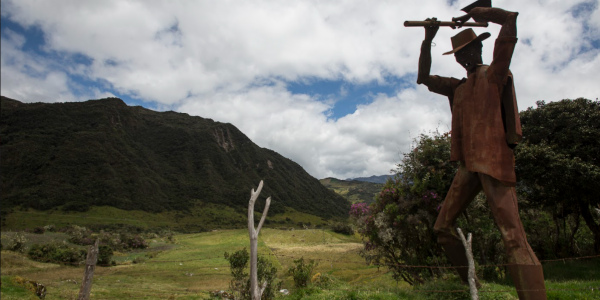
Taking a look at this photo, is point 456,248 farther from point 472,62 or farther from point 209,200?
point 209,200

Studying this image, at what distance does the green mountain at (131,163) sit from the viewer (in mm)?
80812

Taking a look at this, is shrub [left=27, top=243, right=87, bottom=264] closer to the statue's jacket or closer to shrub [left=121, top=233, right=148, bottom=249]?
shrub [left=121, top=233, right=148, bottom=249]

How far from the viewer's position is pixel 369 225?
1052 cm

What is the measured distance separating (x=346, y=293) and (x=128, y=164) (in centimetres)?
11068

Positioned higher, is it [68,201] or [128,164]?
[128,164]

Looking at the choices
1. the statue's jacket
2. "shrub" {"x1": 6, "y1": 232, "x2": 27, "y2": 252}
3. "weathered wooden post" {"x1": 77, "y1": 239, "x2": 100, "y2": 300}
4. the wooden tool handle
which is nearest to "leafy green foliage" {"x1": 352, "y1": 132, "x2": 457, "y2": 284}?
the statue's jacket

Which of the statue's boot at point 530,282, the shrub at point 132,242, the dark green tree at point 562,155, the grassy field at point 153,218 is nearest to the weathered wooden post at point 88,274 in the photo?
the statue's boot at point 530,282

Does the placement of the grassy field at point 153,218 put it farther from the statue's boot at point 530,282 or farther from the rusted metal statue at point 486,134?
the statue's boot at point 530,282

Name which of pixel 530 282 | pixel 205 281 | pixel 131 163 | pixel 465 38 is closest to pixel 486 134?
pixel 465 38

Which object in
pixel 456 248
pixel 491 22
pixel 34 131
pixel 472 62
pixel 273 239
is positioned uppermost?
pixel 34 131

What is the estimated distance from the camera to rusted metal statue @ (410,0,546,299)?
4965mm

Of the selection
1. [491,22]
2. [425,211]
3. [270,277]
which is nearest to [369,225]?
[425,211]

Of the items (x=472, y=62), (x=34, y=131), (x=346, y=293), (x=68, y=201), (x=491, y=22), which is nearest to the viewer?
(x=491, y=22)

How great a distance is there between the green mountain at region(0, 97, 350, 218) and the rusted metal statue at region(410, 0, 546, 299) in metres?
86.6
